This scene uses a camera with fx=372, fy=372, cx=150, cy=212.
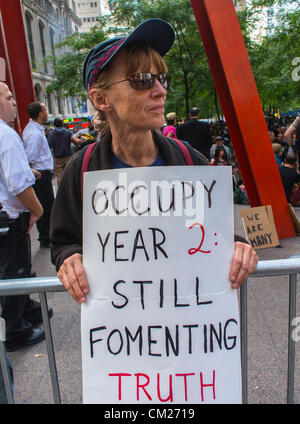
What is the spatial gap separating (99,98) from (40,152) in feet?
13.9

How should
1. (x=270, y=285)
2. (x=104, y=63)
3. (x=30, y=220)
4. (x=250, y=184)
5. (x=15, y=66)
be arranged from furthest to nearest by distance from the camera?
(x=15, y=66) → (x=250, y=184) → (x=270, y=285) → (x=30, y=220) → (x=104, y=63)

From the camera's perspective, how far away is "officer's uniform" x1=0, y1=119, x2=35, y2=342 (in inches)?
109

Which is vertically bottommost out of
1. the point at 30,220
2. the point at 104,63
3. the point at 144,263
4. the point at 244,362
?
the point at 244,362

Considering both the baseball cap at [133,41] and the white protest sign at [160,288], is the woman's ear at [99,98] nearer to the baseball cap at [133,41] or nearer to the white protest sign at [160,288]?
the baseball cap at [133,41]

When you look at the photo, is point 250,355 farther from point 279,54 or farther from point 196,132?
point 279,54

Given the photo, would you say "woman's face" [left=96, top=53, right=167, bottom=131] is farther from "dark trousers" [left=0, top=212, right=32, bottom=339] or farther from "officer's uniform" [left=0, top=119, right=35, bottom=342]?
"dark trousers" [left=0, top=212, right=32, bottom=339]

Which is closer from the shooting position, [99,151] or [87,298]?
[87,298]

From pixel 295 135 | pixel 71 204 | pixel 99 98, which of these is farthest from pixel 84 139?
pixel 71 204

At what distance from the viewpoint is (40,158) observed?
551cm

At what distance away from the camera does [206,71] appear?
50.5ft

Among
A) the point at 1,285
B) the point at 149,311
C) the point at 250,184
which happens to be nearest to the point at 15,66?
the point at 250,184

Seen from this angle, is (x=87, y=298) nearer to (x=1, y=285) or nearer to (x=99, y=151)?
(x=1, y=285)

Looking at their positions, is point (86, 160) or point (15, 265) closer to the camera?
Result: point (86, 160)
